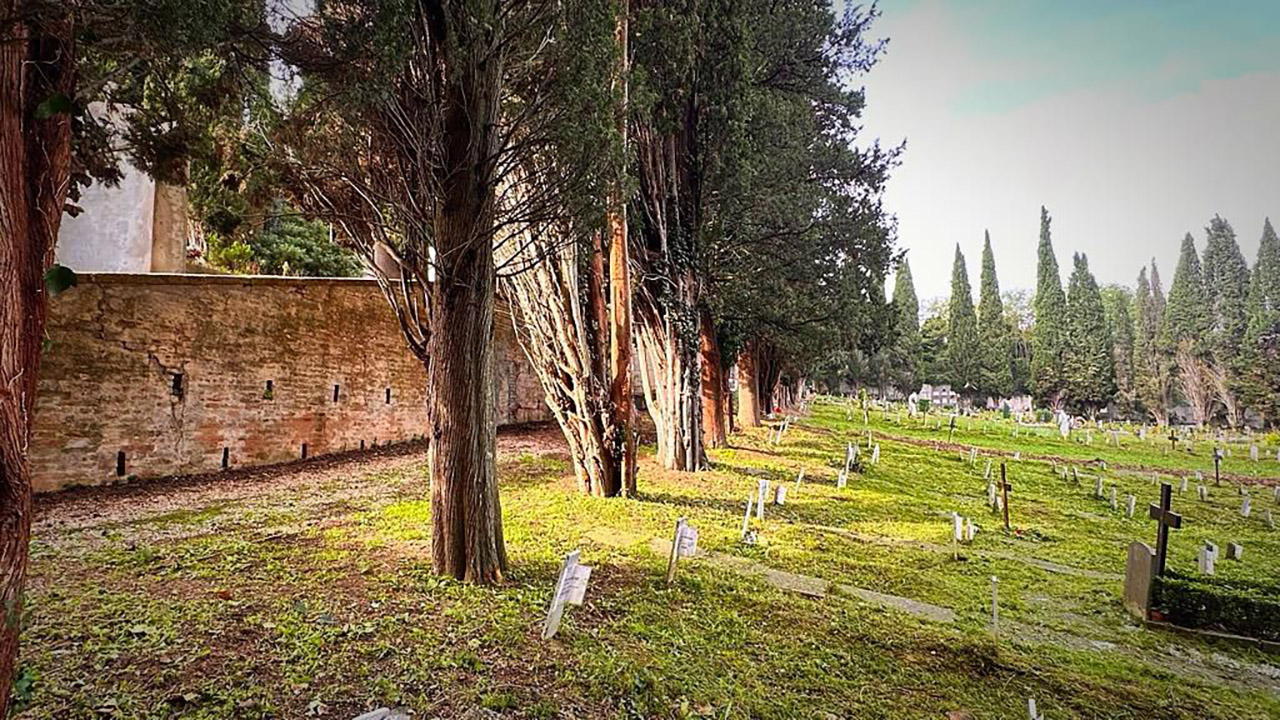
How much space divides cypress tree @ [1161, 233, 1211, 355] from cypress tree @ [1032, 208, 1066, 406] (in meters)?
7.45

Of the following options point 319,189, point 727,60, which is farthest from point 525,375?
point 319,189

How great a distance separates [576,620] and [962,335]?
179ft

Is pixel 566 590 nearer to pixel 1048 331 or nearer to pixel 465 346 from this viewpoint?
pixel 465 346

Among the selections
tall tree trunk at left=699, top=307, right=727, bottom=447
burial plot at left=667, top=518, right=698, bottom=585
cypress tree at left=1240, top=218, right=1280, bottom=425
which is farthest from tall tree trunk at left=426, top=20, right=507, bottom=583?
cypress tree at left=1240, top=218, right=1280, bottom=425

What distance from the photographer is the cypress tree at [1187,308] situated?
33.3 m

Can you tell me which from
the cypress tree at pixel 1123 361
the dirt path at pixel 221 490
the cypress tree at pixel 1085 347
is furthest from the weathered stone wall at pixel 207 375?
→ the cypress tree at pixel 1123 361

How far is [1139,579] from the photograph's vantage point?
22.2ft

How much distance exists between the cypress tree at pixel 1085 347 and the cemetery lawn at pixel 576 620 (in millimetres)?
39174

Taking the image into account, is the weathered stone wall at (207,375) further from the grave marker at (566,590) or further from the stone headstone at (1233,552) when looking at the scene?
the stone headstone at (1233,552)

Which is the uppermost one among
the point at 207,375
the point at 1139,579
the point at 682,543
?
the point at 207,375

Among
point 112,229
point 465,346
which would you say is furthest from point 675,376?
point 112,229

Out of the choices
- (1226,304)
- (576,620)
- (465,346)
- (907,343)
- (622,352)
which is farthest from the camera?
(907,343)

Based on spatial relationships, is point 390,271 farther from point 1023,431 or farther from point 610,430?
point 1023,431

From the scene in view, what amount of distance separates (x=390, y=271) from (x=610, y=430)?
36.4 ft
